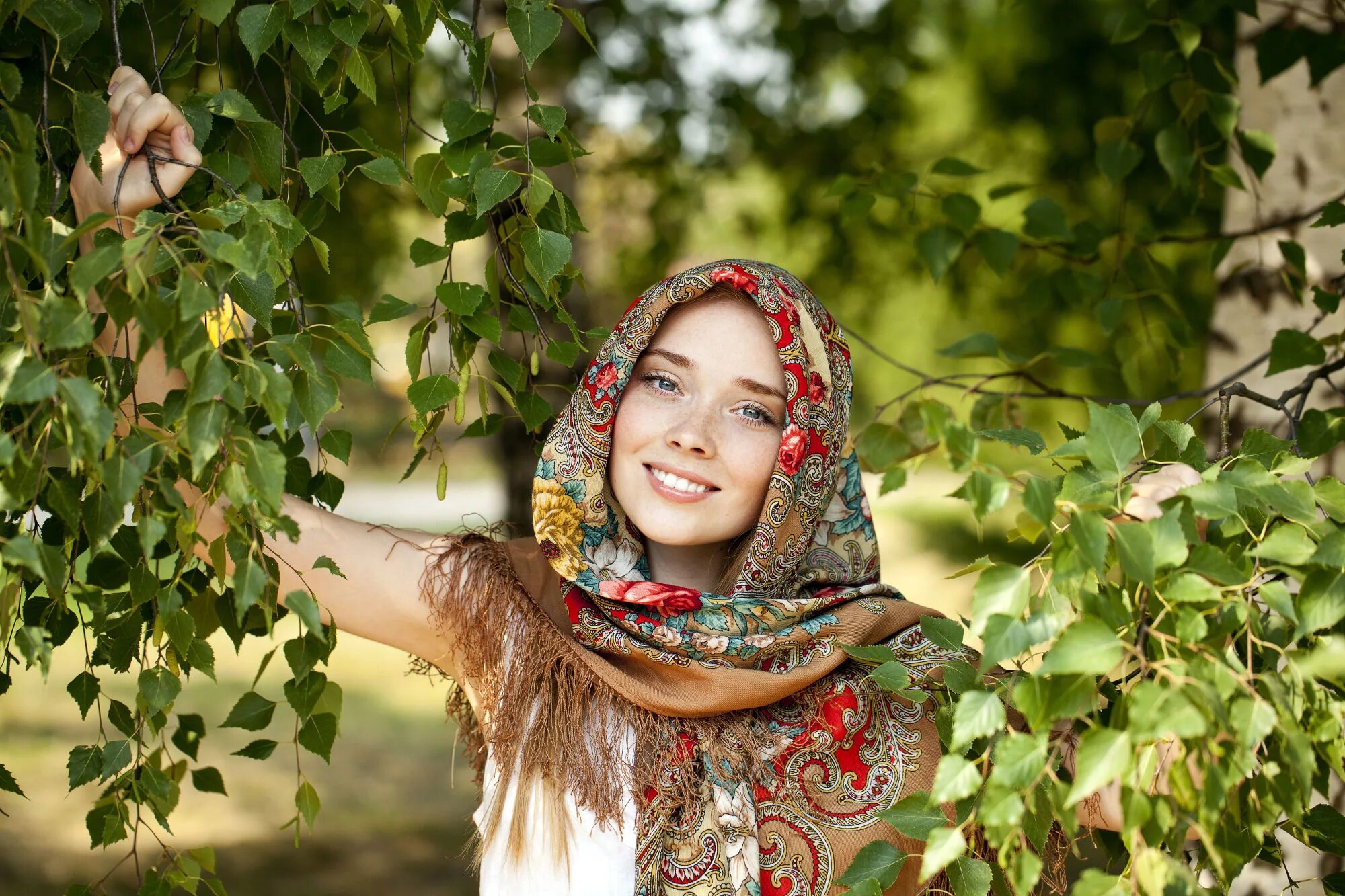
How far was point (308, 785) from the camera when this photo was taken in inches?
71.1

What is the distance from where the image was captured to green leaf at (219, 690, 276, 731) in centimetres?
178

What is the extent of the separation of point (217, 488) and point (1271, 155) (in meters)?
2.19

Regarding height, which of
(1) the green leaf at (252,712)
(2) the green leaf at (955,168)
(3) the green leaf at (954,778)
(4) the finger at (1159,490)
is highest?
(2) the green leaf at (955,168)

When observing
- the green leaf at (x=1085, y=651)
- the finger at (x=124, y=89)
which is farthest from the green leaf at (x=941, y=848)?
the finger at (x=124, y=89)

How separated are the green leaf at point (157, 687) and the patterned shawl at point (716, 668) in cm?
44

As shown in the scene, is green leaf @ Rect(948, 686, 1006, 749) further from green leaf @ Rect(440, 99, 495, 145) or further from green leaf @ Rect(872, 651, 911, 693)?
green leaf @ Rect(440, 99, 495, 145)

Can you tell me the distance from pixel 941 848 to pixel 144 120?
3.89ft

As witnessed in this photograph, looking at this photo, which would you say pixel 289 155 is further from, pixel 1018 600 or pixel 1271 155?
pixel 1271 155

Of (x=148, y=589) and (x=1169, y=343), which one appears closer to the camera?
(x=148, y=589)

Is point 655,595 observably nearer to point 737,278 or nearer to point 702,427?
point 702,427

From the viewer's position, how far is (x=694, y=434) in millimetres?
1791

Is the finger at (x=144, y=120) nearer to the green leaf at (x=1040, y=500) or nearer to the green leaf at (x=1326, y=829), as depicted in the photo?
the green leaf at (x=1040, y=500)

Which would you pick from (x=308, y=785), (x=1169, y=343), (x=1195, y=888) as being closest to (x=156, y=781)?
(x=308, y=785)

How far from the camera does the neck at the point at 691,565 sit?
197 centimetres
